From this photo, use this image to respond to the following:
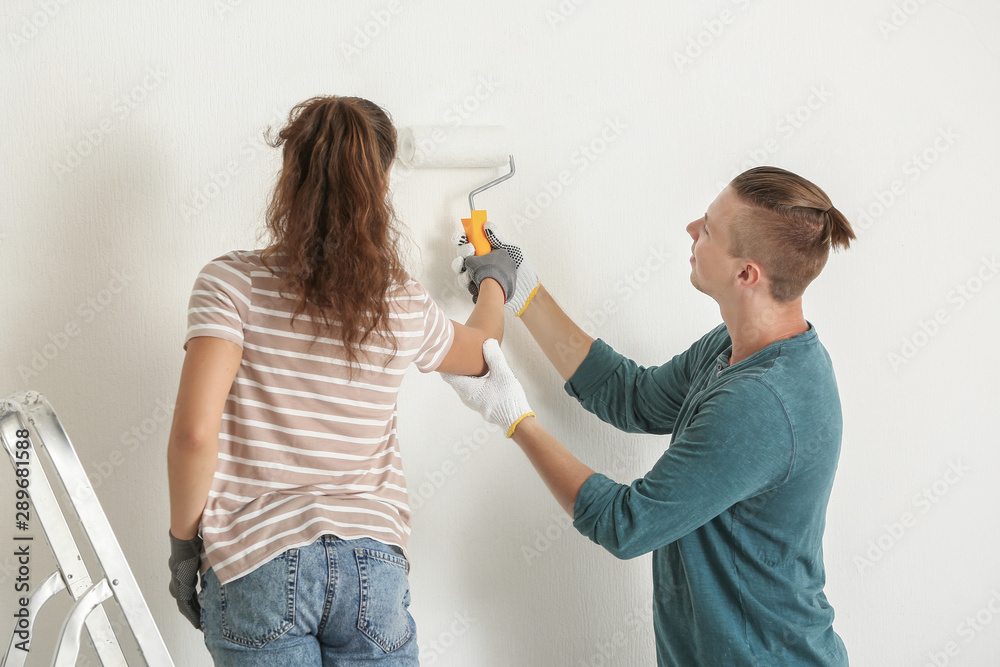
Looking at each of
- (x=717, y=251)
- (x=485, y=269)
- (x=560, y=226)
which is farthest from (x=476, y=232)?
(x=717, y=251)

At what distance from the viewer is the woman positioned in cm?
90

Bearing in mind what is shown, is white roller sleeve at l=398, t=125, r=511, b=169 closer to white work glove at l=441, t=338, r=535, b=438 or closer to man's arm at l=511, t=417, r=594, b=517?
white work glove at l=441, t=338, r=535, b=438

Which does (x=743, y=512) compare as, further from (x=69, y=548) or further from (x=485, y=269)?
(x=69, y=548)

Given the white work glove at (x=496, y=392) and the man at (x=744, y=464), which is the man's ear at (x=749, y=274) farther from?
the white work glove at (x=496, y=392)

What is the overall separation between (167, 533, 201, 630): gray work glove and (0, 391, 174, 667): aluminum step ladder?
0.11m

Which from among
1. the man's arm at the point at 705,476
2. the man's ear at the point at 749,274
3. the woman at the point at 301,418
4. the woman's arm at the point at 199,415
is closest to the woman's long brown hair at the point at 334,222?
the woman at the point at 301,418

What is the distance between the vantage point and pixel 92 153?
122 cm

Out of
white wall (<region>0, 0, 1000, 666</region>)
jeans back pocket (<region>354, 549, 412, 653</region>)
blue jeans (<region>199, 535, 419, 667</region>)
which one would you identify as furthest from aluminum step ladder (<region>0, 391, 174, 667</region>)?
white wall (<region>0, 0, 1000, 666</region>)

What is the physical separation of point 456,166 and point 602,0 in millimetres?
436

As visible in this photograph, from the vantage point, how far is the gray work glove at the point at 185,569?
976 millimetres

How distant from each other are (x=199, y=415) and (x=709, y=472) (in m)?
0.67

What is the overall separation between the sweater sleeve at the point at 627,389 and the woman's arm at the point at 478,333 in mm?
214

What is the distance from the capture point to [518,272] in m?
1.36

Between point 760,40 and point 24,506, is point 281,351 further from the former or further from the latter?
point 760,40
